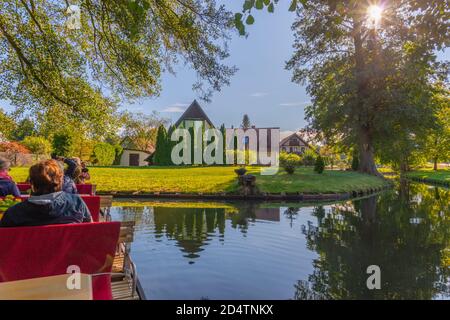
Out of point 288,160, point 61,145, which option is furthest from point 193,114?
point 288,160

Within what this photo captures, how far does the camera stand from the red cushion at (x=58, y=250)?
3080 mm

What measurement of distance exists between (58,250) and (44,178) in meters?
0.72

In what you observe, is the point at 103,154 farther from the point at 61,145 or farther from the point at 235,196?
the point at 235,196

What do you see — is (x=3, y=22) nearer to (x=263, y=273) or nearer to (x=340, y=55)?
(x=263, y=273)

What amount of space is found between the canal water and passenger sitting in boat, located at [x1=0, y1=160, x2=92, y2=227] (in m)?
2.29

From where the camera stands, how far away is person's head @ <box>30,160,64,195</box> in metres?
3.20

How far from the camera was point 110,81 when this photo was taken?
11.8m

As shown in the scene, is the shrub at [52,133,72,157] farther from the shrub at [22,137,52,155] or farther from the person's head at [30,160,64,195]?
the person's head at [30,160,64,195]

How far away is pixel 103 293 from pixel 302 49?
34.1 metres

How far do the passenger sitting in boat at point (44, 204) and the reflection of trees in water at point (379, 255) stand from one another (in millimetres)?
3568

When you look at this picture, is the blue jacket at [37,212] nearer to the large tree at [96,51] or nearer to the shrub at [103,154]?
the large tree at [96,51]

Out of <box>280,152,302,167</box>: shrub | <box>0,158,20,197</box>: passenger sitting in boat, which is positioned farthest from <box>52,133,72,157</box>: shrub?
<box>0,158,20,197</box>: passenger sitting in boat

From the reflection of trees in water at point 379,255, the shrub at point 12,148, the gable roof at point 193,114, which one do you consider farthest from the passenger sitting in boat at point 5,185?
the gable roof at point 193,114
